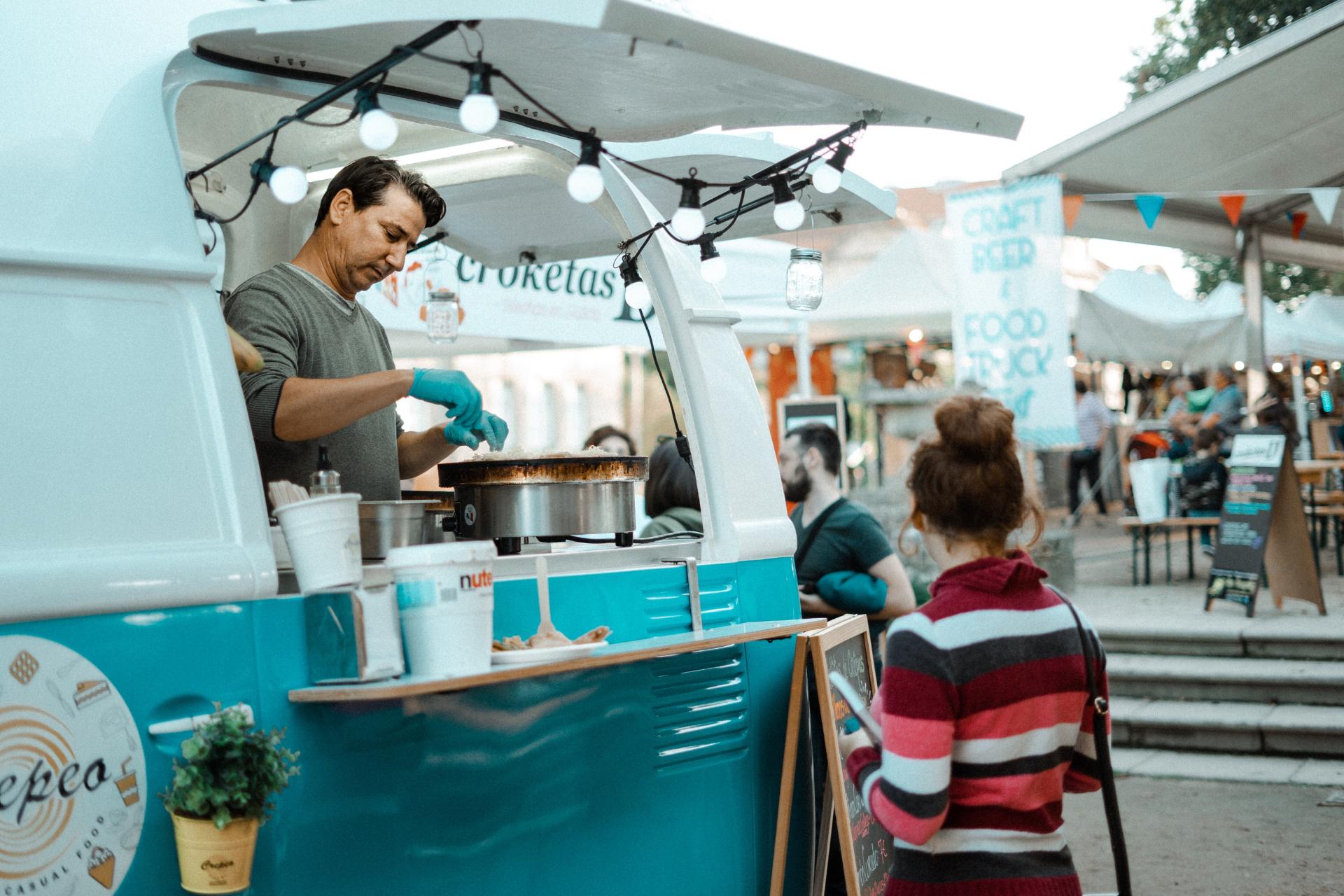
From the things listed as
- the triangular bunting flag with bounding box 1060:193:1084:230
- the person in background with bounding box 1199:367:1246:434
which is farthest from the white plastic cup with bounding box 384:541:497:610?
the person in background with bounding box 1199:367:1246:434

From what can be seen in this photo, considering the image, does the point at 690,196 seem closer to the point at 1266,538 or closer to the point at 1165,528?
the point at 1266,538

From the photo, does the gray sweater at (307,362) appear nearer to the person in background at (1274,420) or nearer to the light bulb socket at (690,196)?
the light bulb socket at (690,196)

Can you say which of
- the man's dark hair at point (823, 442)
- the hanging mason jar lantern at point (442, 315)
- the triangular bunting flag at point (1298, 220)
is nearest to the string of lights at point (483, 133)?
the man's dark hair at point (823, 442)

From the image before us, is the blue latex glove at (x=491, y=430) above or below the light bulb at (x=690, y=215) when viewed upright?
below

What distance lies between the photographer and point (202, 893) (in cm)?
222

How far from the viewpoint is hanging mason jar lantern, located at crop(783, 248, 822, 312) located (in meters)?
4.06

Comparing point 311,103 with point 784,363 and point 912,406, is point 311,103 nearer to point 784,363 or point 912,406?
point 784,363

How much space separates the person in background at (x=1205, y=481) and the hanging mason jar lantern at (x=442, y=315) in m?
7.12

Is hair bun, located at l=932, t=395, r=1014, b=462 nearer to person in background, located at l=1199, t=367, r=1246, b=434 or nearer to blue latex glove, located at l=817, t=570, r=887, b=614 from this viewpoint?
blue latex glove, located at l=817, t=570, r=887, b=614

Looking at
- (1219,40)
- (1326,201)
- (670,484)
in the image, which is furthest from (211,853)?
(1219,40)

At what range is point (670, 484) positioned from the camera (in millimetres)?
4953

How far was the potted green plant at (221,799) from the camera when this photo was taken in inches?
84.7

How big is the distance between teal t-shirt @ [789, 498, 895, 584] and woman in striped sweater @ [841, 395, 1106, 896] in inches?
99.6

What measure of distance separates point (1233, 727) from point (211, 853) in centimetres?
619
